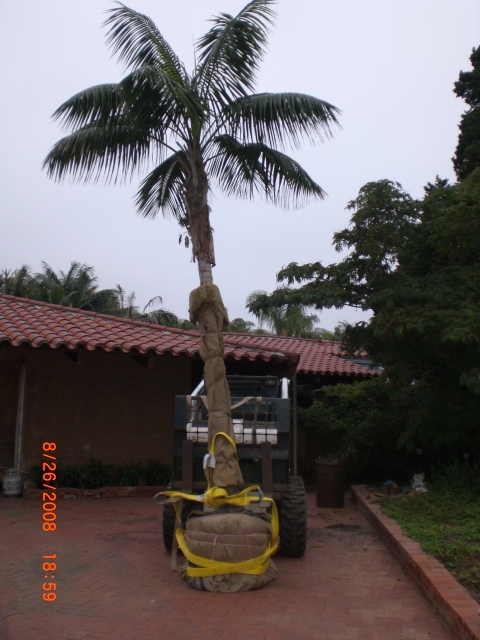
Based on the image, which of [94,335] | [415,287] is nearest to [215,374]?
[415,287]

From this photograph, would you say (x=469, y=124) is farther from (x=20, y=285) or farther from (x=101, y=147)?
(x=20, y=285)

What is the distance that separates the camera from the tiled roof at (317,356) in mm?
15883

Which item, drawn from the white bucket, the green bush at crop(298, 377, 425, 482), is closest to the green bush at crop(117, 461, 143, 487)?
the white bucket

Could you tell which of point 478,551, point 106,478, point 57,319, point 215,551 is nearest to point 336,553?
point 478,551

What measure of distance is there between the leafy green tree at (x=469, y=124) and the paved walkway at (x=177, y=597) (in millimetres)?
9564

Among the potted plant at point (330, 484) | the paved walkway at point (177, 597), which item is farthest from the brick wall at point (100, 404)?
the potted plant at point (330, 484)

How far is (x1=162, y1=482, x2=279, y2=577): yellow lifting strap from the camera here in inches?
231

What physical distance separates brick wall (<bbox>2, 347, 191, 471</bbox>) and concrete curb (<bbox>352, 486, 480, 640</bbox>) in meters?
5.18

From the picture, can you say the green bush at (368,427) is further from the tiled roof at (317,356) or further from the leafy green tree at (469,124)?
the leafy green tree at (469,124)

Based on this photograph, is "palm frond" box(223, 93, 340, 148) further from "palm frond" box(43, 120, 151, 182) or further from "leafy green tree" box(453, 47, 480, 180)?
"leafy green tree" box(453, 47, 480, 180)

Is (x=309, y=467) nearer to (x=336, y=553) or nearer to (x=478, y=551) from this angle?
(x=336, y=553)

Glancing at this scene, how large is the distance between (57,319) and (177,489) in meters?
6.23

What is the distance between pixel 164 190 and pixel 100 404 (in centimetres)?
461

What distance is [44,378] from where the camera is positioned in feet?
37.6
